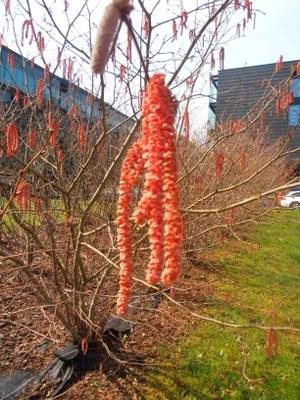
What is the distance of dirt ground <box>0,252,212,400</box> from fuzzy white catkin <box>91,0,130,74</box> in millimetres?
2180

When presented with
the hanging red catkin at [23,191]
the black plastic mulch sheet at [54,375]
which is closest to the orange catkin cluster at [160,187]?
the hanging red catkin at [23,191]

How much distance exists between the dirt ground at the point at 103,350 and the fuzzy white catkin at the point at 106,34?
2.18 m

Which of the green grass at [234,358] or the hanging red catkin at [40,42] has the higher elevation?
the hanging red catkin at [40,42]

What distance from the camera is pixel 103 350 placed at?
3.46 m

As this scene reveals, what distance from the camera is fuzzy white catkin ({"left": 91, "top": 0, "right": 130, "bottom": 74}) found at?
532mm

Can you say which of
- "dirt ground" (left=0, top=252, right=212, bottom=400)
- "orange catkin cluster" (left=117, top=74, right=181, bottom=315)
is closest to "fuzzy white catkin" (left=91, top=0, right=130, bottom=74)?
"orange catkin cluster" (left=117, top=74, right=181, bottom=315)

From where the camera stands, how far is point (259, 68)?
867 inches

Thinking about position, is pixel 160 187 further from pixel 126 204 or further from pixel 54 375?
pixel 54 375

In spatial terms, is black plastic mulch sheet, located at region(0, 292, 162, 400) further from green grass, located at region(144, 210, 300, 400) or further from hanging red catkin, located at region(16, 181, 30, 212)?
hanging red catkin, located at region(16, 181, 30, 212)

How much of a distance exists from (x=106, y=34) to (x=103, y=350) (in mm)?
3417

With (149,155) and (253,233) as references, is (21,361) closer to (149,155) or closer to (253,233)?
(149,155)

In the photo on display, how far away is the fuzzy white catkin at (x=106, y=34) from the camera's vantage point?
53 cm

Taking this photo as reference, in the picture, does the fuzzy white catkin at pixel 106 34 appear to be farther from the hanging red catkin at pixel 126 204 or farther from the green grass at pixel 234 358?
the green grass at pixel 234 358

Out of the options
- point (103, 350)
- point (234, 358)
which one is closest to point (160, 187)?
point (103, 350)
